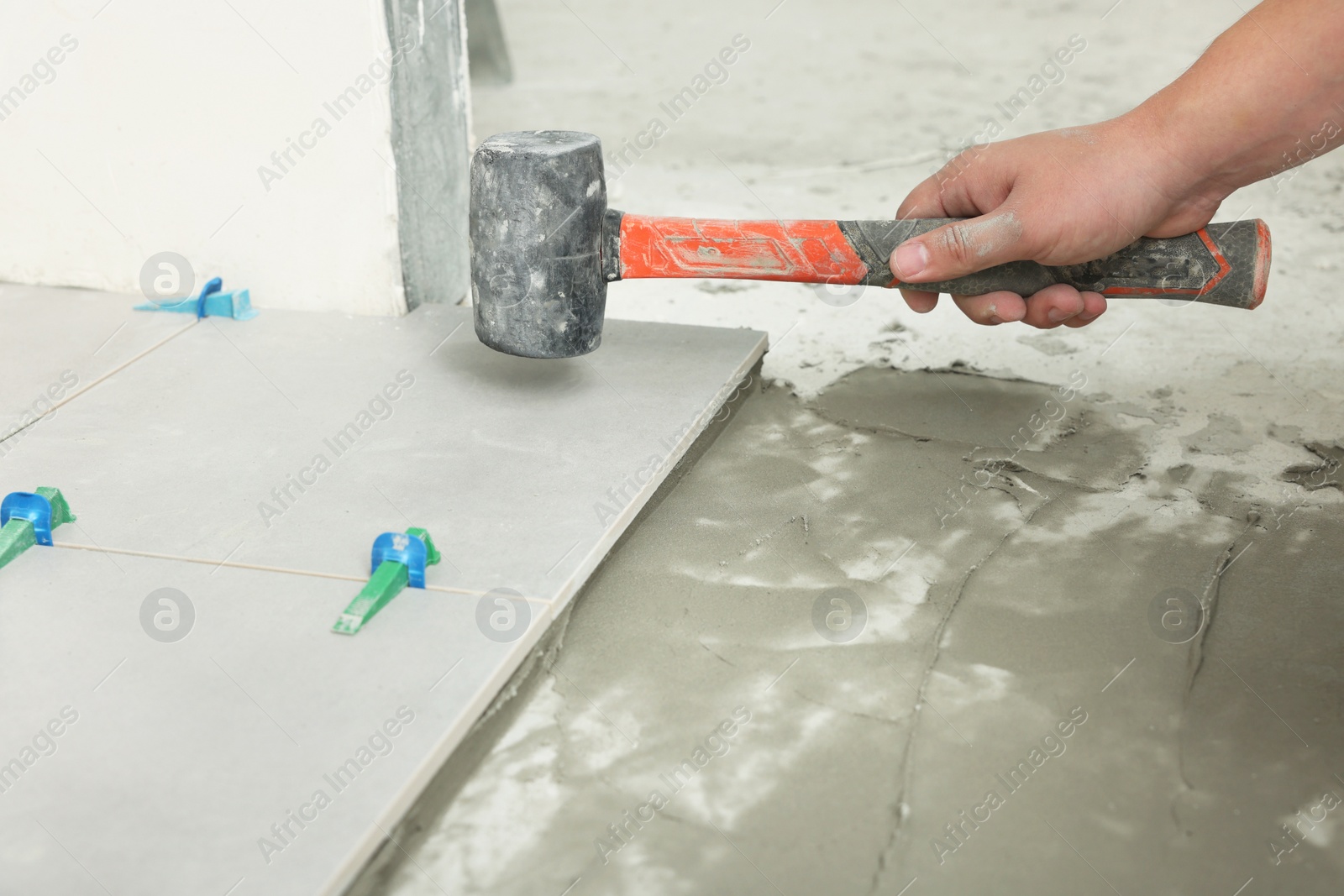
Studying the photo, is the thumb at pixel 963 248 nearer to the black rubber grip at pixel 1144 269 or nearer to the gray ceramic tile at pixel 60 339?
the black rubber grip at pixel 1144 269

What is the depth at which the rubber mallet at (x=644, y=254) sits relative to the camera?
1839mm

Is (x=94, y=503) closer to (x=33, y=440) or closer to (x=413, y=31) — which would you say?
(x=33, y=440)

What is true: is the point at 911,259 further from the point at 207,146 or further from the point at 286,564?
the point at 207,146

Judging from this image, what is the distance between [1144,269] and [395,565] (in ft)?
4.22

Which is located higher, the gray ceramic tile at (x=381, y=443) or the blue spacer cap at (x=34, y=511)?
the blue spacer cap at (x=34, y=511)

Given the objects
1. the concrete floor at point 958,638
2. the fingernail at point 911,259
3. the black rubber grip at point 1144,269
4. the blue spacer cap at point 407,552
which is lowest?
the concrete floor at point 958,638

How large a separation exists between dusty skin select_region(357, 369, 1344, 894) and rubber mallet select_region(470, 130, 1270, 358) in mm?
337

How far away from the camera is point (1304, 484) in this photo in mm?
1989

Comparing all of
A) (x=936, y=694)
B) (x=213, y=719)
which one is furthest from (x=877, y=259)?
(x=213, y=719)

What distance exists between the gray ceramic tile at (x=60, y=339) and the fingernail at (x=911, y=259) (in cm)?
149

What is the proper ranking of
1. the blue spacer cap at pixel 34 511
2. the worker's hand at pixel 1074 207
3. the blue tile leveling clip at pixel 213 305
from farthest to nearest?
the blue tile leveling clip at pixel 213 305 < the worker's hand at pixel 1074 207 < the blue spacer cap at pixel 34 511

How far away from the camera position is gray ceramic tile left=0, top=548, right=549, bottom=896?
1.15 metres

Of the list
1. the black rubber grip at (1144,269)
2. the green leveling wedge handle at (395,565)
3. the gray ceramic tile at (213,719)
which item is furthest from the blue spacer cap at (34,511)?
the black rubber grip at (1144,269)

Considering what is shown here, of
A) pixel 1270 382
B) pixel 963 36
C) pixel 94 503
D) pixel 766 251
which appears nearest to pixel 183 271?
pixel 94 503
